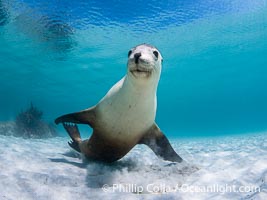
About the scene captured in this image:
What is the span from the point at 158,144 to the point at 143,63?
1.70m

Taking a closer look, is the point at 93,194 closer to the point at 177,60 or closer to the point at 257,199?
the point at 257,199

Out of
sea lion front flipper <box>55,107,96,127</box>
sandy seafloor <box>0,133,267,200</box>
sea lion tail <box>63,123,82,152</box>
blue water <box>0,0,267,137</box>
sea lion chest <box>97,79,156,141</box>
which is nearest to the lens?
sandy seafloor <box>0,133,267,200</box>

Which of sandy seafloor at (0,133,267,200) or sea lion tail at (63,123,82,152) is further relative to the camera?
sea lion tail at (63,123,82,152)

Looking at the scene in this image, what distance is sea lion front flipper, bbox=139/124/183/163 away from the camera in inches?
167

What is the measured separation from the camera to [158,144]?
14.3 feet

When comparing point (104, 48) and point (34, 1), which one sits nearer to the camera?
point (34, 1)

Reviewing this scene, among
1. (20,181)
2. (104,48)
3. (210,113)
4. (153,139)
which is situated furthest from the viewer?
(210,113)

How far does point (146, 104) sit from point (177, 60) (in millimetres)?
29004

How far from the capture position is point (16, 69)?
33219 millimetres

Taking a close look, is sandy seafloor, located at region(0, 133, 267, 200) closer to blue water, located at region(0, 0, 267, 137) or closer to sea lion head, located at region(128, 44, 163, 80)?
sea lion head, located at region(128, 44, 163, 80)

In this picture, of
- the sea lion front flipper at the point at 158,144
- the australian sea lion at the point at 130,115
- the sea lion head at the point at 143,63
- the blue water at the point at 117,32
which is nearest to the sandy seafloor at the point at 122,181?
the sea lion front flipper at the point at 158,144

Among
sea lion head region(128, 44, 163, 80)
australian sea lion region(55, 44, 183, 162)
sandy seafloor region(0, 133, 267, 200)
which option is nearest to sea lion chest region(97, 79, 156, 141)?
australian sea lion region(55, 44, 183, 162)

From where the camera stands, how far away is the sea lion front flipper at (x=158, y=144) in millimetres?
4242

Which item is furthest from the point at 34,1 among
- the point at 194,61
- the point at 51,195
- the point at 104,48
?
the point at 194,61
